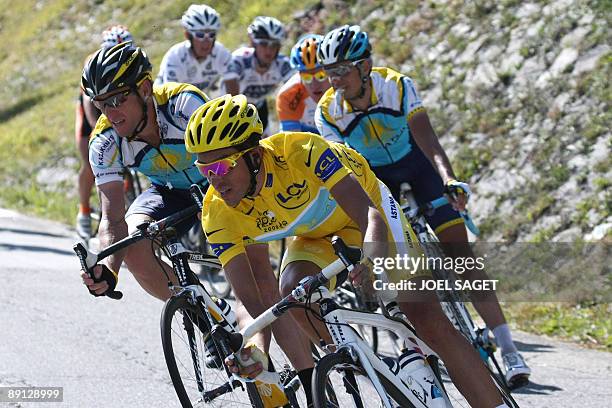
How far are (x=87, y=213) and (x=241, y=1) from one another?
9897 mm

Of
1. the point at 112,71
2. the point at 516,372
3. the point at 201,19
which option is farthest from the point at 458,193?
the point at 201,19

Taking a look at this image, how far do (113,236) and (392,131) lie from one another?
2.26 m

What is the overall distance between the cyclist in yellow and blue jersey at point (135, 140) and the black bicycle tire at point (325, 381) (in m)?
2.00

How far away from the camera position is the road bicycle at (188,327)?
18.2ft

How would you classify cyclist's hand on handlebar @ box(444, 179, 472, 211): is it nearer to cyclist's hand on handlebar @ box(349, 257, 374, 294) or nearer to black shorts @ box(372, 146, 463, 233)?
black shorts @ box(372, 146, 463, 233)

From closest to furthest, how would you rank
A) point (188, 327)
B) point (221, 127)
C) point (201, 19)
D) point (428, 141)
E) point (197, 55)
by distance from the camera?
1. point (221, 127)
2. point (188, 327)
3. point (428, 141)
4. point (201, 19)
5. point (197, 55)

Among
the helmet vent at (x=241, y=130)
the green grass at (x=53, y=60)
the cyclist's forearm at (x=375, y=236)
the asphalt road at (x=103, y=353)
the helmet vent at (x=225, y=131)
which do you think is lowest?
the green grass at (x=53, y=60)

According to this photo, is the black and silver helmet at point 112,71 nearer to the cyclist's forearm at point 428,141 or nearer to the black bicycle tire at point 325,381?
the cyclist's forearm at point 428,141

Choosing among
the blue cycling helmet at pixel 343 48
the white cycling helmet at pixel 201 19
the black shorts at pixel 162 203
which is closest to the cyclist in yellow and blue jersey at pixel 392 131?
the blue cycling helmet at pixel 343 48

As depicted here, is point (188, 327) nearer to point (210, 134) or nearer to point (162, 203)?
point (162, 203)

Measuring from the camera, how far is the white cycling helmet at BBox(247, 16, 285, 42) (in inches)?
413

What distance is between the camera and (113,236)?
5965 millimetres

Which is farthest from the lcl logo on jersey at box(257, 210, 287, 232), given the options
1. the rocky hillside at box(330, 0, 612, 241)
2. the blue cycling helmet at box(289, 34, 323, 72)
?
the rocky hillside at box(330, 0, 612, 241)

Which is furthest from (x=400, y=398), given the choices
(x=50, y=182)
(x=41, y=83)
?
(x=41, y=83)
